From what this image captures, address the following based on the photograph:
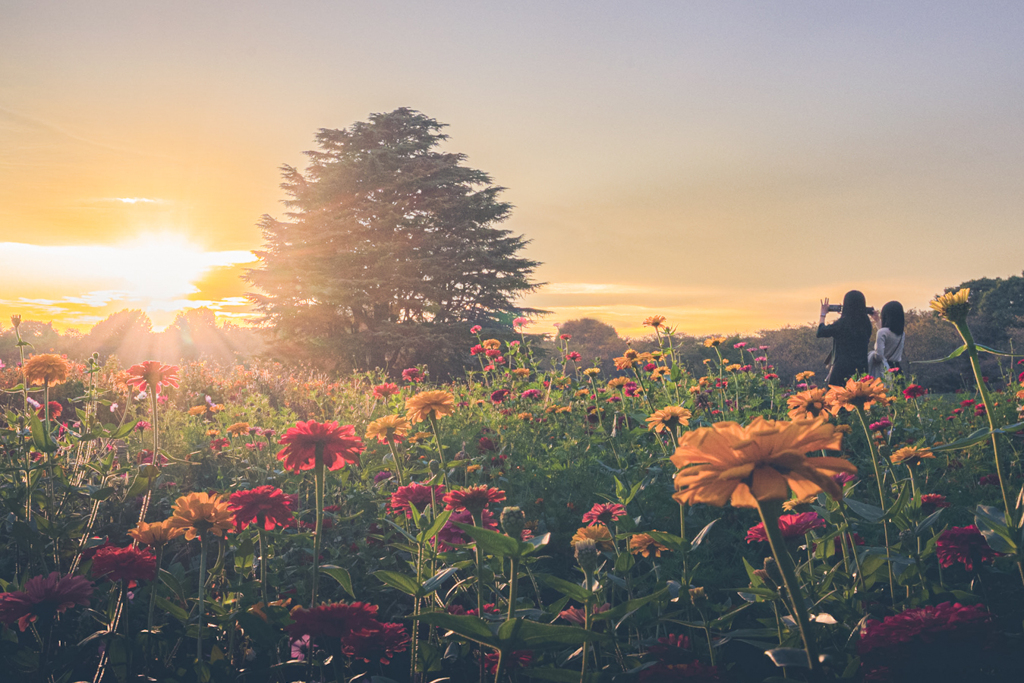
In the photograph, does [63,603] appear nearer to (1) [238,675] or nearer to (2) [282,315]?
(1) [238,675]

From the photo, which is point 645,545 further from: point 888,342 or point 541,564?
point 888,342

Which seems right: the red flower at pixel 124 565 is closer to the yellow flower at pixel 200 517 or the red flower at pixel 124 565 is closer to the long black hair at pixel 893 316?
the yellow flower at pixel 200 517

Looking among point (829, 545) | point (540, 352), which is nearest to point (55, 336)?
point (540, 352)

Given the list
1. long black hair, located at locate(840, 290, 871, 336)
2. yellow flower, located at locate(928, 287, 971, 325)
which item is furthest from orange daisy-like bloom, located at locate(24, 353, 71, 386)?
long black hair, located at locate(840, 290, 871, 336)

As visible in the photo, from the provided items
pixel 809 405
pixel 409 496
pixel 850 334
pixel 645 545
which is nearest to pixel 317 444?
pixel 409 496

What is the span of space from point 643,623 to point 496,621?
47cm

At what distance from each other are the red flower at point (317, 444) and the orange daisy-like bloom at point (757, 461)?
111 centimetres

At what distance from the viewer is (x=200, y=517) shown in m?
1.59

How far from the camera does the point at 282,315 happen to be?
1786 centimetres

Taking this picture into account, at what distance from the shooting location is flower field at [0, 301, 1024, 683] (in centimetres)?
116

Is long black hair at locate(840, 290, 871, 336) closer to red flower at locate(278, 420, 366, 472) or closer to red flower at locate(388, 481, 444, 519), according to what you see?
red flower at locate(388, 481, 444, 519)

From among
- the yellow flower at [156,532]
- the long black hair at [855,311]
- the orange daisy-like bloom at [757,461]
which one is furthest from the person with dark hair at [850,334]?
the yellow flower at [156,532]

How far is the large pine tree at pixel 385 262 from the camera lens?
16953mm

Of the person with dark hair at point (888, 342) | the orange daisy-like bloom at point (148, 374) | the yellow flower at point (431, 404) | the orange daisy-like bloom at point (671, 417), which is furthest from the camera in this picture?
the person with dark hair at point (888, 342)
